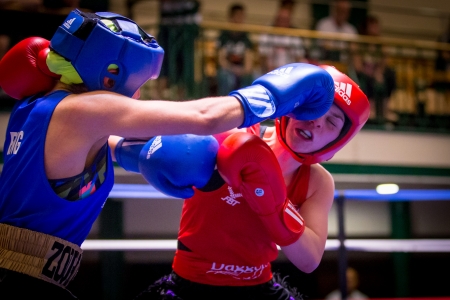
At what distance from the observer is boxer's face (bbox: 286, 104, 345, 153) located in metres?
1.79

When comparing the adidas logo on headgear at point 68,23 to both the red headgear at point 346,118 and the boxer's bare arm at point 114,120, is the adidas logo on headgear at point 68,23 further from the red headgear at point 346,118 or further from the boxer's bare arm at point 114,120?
the red headgear at point 346,118

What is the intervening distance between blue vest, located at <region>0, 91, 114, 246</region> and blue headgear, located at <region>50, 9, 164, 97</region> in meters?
0.10

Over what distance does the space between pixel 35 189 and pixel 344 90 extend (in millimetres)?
985

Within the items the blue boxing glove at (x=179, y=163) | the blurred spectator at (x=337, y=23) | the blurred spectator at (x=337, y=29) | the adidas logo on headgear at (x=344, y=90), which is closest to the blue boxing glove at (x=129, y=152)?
the blue boxing glove at (x=179, y=163)

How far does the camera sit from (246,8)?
24.3ft

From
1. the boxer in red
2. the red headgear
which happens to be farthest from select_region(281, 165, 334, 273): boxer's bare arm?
the red headgear

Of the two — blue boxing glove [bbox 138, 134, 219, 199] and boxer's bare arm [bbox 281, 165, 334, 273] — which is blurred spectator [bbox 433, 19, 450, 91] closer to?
boxer's bare arm [bbox 281, 165, 334, 273]

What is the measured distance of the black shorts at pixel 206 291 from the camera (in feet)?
5.82

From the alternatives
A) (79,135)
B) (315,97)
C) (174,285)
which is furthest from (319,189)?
(79,135)

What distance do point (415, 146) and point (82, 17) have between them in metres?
4.84

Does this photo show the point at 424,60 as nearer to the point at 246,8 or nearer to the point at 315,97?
the point at 246,8

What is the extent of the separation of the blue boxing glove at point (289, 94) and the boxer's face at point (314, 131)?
0.54ft

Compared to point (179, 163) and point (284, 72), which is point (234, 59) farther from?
point (179, 163)

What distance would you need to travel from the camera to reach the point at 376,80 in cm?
575
